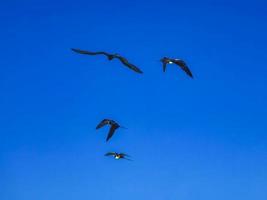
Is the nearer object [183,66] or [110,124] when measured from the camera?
[183,66]

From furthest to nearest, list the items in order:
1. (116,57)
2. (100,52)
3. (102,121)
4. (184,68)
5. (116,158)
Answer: (116,158) → (102,121) → (184,68) → (116,57) → (100,52)

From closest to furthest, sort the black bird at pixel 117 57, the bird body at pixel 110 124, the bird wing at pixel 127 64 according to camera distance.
→ the black bird at pixel 117 57
the bird wing at pixel 127 64
the bird body at pixel 110 124

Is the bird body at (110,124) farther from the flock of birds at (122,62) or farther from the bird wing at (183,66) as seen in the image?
the bird wing at (183,66)

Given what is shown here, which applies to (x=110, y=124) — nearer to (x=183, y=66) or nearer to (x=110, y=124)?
(x=110, y=124)

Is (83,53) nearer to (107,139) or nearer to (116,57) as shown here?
(116,57)

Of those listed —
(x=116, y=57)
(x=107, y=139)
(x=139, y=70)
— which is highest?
(x=107, y=139)

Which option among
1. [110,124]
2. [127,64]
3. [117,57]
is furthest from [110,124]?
[127,64]

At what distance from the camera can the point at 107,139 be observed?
189 feet

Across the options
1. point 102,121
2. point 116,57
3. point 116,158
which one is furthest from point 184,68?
point 116,158

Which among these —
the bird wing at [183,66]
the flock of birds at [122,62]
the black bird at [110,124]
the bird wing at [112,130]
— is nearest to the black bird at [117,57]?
Result: the flock of birds at [122,62]

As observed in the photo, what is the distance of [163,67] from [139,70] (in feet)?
27.0

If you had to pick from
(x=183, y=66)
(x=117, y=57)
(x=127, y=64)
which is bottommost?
(x=127, y=64)

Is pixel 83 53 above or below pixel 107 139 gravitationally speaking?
below

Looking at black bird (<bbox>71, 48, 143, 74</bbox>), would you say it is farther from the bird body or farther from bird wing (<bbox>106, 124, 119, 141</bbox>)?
bird wing (<bbox>106, 124, 119, 141</bbox>)
